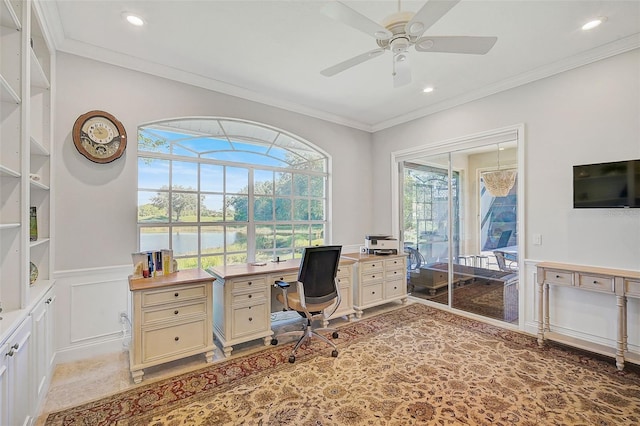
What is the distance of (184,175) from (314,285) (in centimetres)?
199

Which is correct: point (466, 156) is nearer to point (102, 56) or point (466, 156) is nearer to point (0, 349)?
point (102, 56)

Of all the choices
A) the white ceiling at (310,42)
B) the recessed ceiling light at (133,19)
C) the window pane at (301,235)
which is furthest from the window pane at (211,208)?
the recessed ceiling light at (133,19)

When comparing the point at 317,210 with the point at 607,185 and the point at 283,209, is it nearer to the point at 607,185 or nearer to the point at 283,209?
the point at 283,209

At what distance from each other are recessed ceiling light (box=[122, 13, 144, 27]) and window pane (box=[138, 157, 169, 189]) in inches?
50.4

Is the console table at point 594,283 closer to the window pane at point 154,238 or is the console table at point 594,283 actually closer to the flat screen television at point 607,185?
the flat screen television at point 607,185

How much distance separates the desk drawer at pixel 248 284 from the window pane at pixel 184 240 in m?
0.91

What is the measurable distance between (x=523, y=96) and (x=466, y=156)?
99 cm

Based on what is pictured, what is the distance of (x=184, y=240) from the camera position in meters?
3.40

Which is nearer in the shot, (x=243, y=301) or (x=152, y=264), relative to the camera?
(x=152, y=264)

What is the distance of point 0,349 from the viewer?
1.34m

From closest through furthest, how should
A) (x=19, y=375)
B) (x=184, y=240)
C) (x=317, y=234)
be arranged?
1. (x=19, y=375)
2. (x=184, y=240)
3. (x=317, y=234)

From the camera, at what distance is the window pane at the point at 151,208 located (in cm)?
315

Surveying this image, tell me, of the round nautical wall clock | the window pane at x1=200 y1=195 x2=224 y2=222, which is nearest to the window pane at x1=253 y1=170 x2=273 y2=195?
the window pane at x1=200 y1=195 x2=224 y2=222

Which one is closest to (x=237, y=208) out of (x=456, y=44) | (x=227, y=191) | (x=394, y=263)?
(x=227, y=191)
